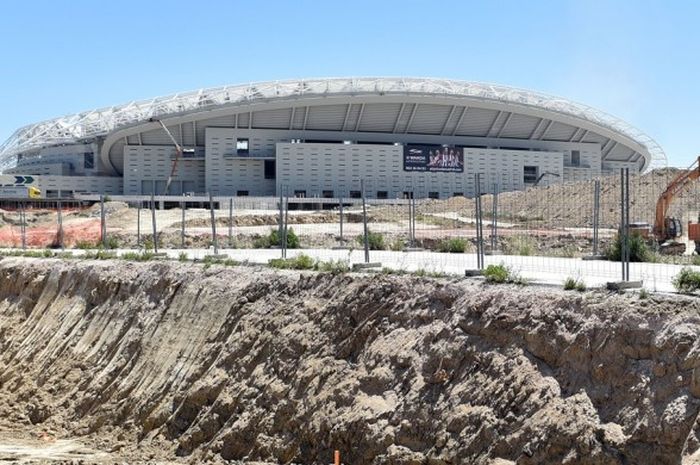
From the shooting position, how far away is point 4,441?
15977 mm

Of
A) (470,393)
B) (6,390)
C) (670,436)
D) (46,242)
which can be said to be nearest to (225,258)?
(6,390)

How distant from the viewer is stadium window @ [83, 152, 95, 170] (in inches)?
3595

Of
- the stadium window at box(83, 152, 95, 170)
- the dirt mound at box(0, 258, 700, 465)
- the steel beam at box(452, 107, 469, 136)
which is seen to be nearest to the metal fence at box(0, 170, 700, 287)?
the dirt mound at box(0, 258, 700, 465)

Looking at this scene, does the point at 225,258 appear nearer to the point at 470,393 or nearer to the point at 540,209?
the point at 470,393

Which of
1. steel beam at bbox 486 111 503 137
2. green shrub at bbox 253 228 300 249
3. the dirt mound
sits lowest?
the dirt mound

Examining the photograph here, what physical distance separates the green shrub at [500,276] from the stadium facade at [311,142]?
229ft

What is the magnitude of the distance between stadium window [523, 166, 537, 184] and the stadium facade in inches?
5.8

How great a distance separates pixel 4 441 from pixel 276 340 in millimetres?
6173

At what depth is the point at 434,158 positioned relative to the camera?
90875 mm

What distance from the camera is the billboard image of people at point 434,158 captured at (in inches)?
3524

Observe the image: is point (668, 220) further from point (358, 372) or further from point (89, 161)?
point (89, 161)

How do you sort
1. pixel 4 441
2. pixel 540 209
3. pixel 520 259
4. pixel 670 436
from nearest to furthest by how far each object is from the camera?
pixel 670 436 → pixel 4 441 → pixel 520 259 → pixel 540 209

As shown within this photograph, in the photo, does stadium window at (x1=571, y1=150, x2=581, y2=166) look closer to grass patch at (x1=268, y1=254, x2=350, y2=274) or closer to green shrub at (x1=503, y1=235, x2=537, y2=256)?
green shrub at (x1=503, y1=235, x2=537, y2=256)

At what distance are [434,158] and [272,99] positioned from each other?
19.7m
